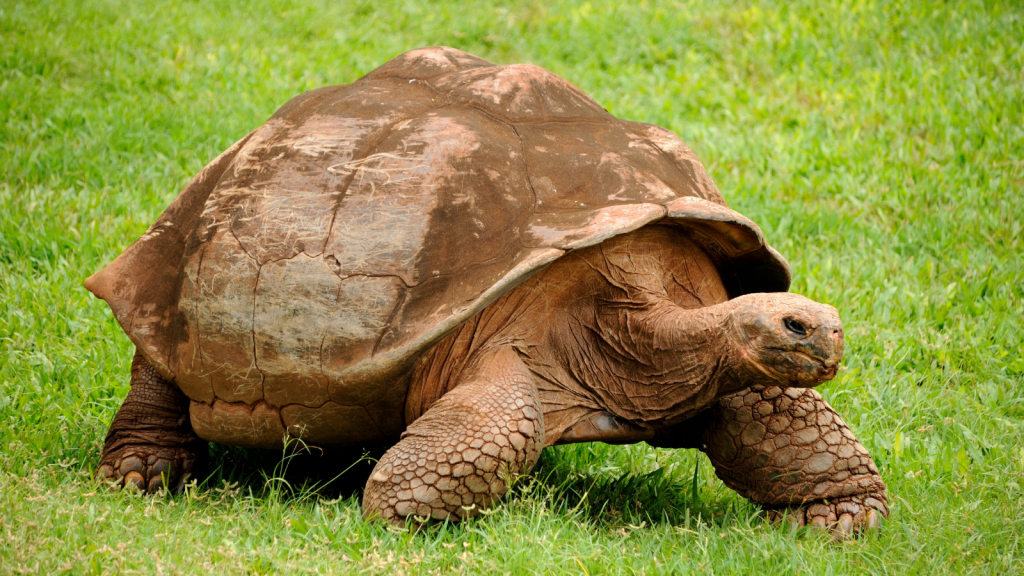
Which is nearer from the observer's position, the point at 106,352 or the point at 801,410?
the point at 801,410

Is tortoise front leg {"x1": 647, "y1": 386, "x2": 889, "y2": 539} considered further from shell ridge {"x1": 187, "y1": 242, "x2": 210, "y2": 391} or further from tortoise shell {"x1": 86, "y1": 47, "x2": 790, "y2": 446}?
shell ridge {"x1": 187, "y1": 242, "x2": 210, "y2": 391}

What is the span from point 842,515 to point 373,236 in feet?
5.90

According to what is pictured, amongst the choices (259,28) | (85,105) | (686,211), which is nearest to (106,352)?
(686,211)

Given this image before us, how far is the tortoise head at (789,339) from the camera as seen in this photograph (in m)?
2.61

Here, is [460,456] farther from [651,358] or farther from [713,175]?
[713,175]

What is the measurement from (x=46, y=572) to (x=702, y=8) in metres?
7.87

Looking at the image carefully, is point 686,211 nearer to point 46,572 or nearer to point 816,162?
point 46,572

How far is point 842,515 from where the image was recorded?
3.08 m

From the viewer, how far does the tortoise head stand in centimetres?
261

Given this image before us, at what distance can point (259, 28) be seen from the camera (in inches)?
360

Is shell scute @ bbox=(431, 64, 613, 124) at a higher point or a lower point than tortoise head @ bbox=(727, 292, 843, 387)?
higher

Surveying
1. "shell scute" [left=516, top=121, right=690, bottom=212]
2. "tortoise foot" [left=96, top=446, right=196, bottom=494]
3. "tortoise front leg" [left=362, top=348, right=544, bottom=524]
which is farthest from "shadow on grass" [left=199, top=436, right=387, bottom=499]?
"shell scute" [left=516, top=121, right=690, bottom=212]

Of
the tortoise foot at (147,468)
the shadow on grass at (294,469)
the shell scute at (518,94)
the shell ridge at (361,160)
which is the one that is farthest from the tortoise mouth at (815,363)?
the tortoise foot at (147,468)

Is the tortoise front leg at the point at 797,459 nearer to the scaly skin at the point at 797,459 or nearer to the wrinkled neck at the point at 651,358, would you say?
the scaly skin at the point at 797,459
